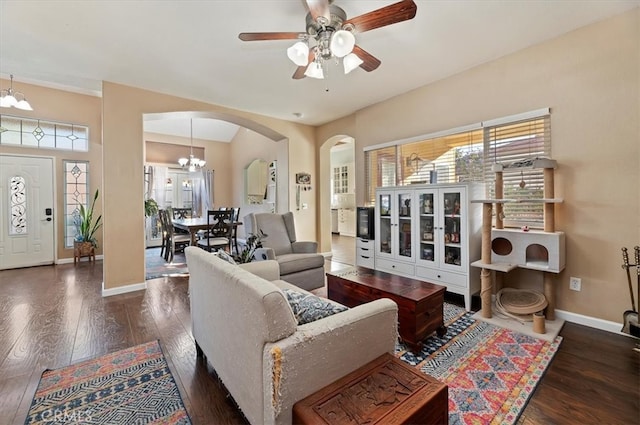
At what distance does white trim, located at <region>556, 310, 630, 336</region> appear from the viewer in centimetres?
238

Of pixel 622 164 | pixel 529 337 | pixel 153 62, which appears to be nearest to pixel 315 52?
pixel 153 62

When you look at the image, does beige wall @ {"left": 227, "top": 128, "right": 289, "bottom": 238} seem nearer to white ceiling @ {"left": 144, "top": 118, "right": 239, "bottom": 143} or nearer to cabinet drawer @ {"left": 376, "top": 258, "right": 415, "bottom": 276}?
white ceiling @ {"left": 144, "top": 118, "right": 239, "bottom": 143}

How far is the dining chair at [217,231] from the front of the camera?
501cm

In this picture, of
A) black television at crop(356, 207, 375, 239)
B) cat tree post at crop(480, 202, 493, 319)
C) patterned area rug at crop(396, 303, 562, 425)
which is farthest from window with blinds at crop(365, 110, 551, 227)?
patterned area rug at crop(396, 303, 562, 425)

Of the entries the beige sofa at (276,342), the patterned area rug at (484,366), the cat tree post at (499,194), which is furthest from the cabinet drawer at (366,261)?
the beige sofa at (276,342)

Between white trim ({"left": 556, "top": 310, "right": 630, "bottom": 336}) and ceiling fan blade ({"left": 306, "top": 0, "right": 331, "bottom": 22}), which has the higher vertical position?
ceiling fan blade ({"left": 306, "top": 0, "right": 331, "bottom": 22})

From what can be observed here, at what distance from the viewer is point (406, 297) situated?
2.11 m

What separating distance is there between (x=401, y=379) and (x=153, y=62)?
3770 millimetres

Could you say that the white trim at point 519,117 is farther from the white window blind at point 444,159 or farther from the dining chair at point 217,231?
the dining chair at point 217,231

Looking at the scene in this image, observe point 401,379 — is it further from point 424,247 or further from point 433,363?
point 424,247

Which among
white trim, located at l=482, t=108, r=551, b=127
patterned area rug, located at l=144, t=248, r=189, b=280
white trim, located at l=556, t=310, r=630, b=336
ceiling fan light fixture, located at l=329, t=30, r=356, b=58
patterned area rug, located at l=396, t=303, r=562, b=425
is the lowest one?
patterned area rug, located at l=396, t=303, r=562, b=425

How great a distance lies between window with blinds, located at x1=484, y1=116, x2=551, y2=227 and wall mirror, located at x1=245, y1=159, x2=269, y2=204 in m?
5.52

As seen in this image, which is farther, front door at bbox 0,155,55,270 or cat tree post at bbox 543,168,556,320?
front door at bbox 0,155,55,270

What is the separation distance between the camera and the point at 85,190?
5.52m
